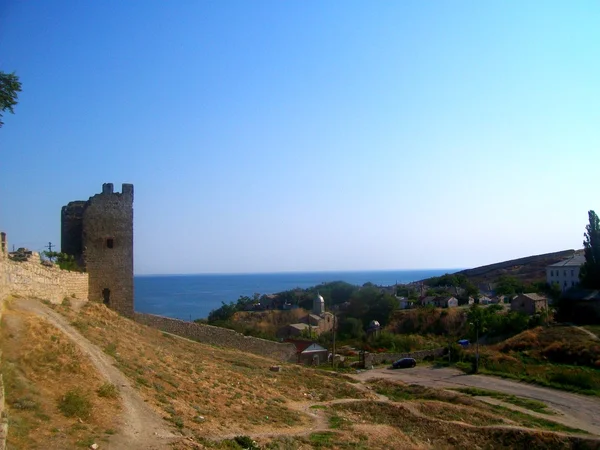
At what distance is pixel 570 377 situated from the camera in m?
27.6

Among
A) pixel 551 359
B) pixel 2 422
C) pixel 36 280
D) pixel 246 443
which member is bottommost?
pixel 551 359

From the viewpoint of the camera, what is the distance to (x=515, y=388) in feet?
88.1

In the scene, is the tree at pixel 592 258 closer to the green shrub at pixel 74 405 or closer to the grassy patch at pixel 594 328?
the grassy patch at pixel 594 328

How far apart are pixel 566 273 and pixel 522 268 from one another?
200ft

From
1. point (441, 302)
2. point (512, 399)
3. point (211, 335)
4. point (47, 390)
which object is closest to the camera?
point (47, 390)

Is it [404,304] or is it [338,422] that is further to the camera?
[404,304]

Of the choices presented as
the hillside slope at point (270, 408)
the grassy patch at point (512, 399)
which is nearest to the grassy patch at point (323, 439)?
the hillside slope at point (270, 408)

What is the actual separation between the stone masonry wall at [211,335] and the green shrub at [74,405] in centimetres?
1649

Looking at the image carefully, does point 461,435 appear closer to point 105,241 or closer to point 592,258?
point 105,241

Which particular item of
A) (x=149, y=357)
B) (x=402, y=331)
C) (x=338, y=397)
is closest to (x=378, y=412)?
(x=338, y=397)

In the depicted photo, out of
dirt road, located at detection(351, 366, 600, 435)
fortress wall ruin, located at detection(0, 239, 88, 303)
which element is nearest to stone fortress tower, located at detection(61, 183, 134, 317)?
fortress wall ruin, located at detection(0, 239, 88, 303)

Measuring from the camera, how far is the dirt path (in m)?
9.17

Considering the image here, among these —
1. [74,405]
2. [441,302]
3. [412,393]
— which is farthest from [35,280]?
[441,302]

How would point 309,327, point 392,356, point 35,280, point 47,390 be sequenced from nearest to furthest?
point 47,390
point 35,280
point 392,356
point 309,327
